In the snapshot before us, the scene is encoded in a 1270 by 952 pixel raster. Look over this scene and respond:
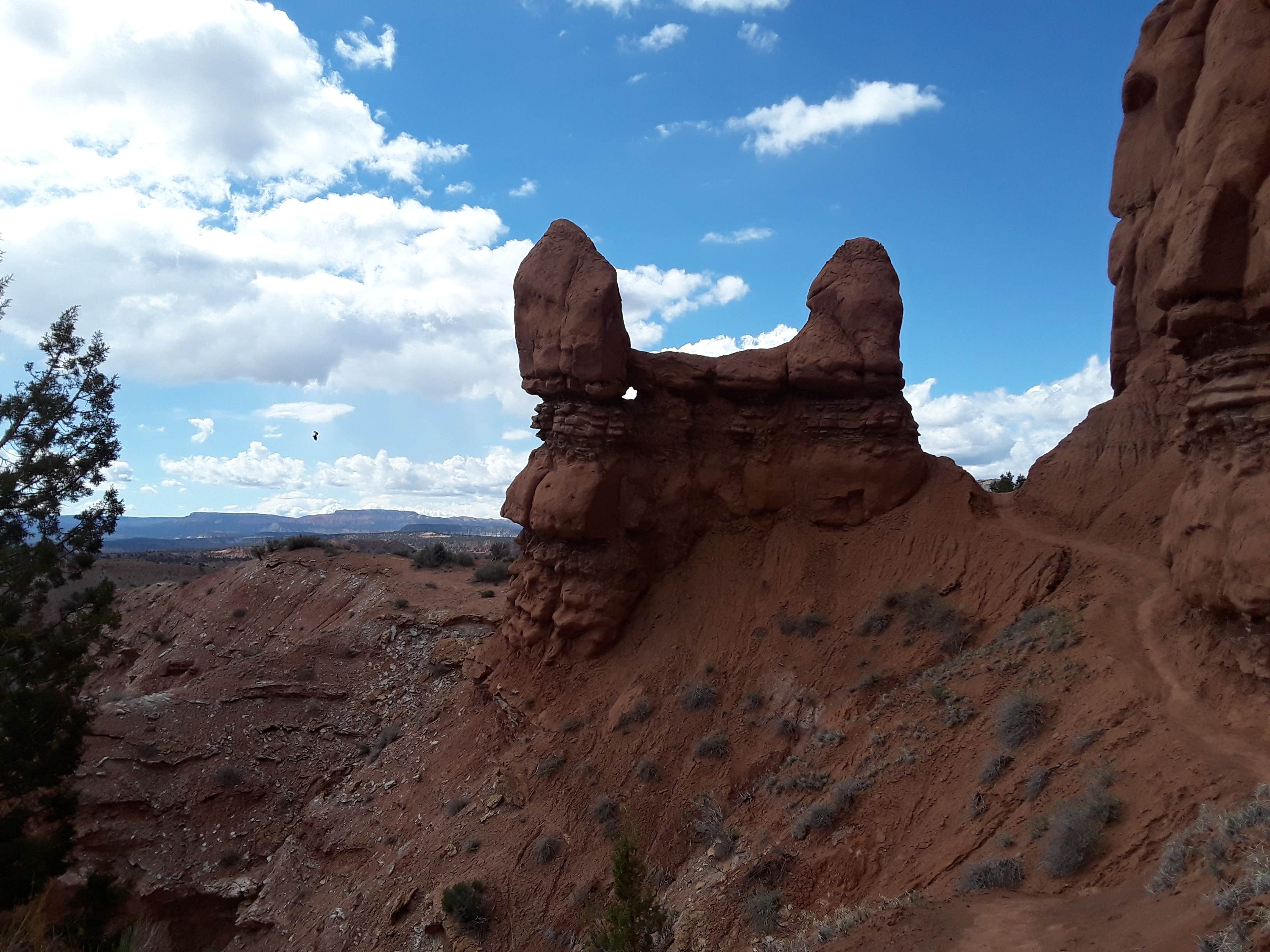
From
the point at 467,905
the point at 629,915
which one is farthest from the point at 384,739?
the point at 629,915

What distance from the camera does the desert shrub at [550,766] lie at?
50.5ft

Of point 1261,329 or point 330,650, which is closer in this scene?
point 1261,329

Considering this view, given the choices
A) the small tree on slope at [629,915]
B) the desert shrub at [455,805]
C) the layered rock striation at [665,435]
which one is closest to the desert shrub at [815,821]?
the small tree on slope at [629,915]

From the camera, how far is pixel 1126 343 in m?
19.2

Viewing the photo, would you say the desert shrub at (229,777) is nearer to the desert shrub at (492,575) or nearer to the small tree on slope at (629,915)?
the desert shrub at (492,575)

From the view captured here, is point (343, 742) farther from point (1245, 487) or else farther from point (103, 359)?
point (1245, 487)

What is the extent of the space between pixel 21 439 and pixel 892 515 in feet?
63.1

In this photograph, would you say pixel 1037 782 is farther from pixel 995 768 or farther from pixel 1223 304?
pixel 1223 304

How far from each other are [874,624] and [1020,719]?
495 cm

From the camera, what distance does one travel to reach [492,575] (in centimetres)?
3147

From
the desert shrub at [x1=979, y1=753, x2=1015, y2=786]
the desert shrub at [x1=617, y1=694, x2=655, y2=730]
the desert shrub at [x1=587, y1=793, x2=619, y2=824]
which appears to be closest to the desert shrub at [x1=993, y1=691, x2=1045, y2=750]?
the desert shrub at [x1=979, y1=753, x2=1015, y2=786]

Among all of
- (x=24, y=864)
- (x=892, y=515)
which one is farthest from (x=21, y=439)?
(x=892, y=515)

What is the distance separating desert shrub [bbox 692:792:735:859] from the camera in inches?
482

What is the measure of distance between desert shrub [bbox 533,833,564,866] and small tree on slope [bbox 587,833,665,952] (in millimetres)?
5098
